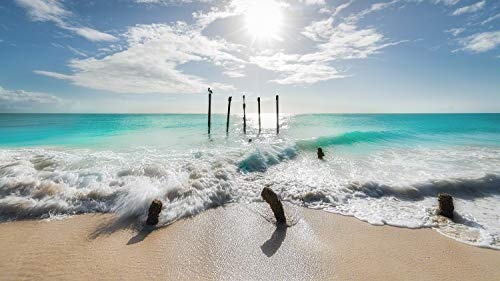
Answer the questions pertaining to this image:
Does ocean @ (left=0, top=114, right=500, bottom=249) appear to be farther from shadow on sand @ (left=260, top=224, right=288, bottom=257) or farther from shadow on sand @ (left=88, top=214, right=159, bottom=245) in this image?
shadow on sand @ (left=260, top=224, right=288, bottom=257)

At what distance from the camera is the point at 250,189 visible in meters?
8.82

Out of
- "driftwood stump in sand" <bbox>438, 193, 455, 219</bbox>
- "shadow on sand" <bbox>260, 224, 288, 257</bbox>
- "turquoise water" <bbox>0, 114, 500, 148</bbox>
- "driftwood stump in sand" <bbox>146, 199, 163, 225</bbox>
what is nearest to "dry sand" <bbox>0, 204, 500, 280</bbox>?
"shadow on sand" <bbox>260, 224, 288, 257</bbox>

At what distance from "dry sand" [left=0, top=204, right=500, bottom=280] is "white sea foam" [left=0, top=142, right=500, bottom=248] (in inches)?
24.9

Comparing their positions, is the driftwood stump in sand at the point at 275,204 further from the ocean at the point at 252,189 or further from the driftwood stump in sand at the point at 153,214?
the driftwood stump in sand at the point at 153,214

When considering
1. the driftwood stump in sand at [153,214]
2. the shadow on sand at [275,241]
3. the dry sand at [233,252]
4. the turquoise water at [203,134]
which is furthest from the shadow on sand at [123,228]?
the turquoise water at [203,134]

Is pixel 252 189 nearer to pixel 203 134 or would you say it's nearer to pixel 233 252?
pixel 233 252

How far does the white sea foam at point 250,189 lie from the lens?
6.74m

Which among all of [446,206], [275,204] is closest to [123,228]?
[275,204]

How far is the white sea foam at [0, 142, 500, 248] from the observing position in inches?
265

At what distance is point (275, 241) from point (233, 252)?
3.33 feet

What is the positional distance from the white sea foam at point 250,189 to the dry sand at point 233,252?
0.63 meters

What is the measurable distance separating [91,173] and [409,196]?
11383mm

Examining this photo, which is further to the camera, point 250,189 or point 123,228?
point 250,189

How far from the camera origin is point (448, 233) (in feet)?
19.9
